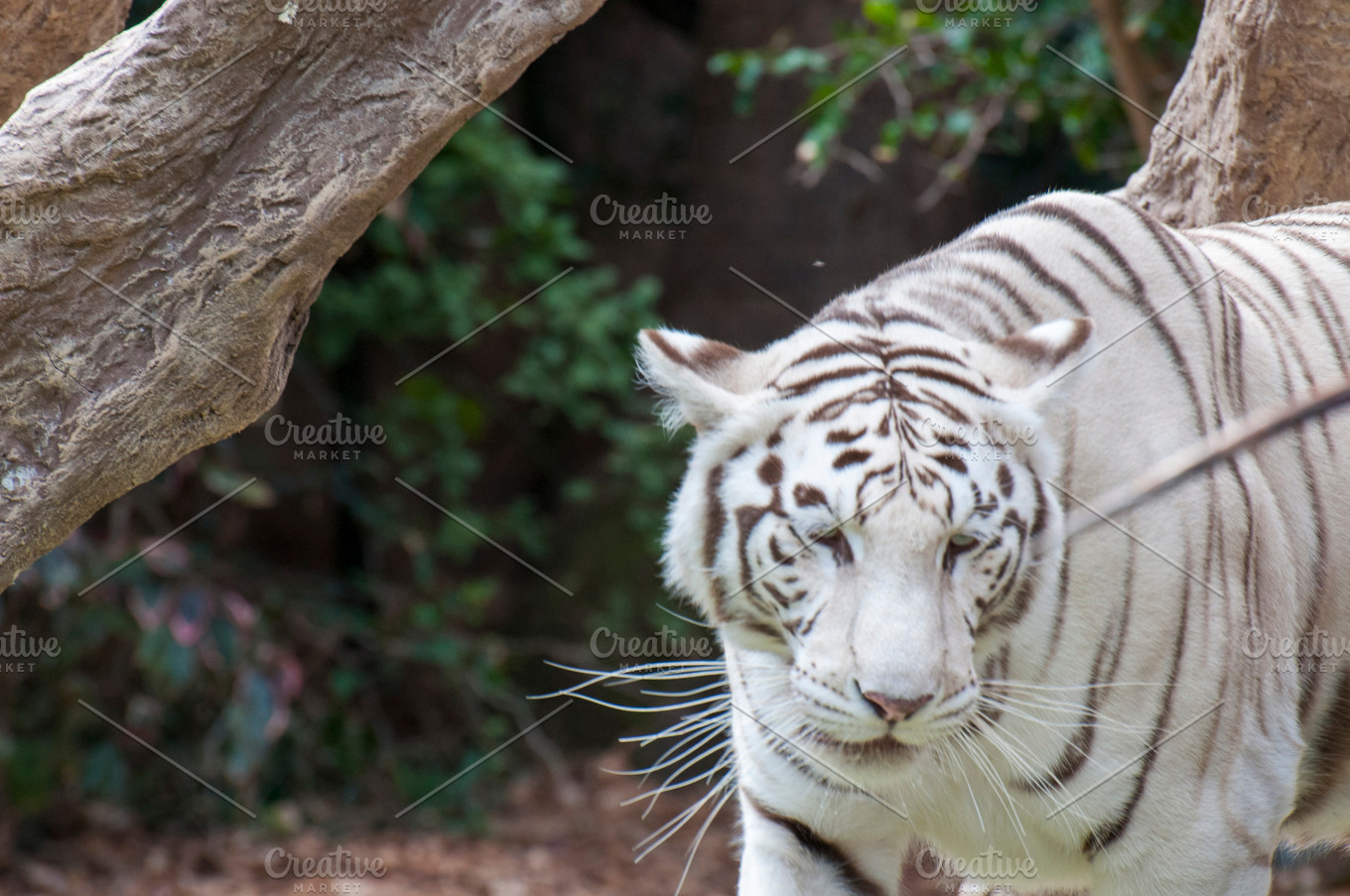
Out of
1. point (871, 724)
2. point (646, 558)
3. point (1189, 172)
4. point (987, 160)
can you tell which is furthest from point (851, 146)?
point (871, 724)

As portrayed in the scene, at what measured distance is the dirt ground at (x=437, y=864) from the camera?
4.49m

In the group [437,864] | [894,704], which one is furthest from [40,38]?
[437,864]

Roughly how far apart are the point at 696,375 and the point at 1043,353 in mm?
520

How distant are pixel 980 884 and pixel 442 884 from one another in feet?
8.65

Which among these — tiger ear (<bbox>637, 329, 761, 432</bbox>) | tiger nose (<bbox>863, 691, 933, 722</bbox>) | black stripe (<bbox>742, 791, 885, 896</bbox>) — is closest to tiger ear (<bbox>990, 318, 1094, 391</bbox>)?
tiger ear (<bbox>637, 329, 761, 432</bbox>)

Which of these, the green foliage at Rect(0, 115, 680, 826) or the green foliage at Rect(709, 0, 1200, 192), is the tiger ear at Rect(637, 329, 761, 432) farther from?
the green foliage at Rect(0, 115, 680, 826)

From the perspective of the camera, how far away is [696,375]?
1.95 metres

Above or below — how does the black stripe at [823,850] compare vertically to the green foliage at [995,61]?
below

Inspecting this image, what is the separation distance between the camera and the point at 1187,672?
1950 mm

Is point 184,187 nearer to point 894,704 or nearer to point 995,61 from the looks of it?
point 894,704

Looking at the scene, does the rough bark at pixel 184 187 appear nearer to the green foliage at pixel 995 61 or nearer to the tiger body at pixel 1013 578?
the tiger body at pixel 1013 578

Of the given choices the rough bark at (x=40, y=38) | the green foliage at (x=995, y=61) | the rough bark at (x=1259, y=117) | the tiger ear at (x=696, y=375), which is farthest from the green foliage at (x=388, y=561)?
the rough bark at (x=1259, y=117)

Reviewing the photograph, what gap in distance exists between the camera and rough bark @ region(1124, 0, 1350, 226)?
111 inches

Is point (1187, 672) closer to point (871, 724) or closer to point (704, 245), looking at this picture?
point (871, 724)
